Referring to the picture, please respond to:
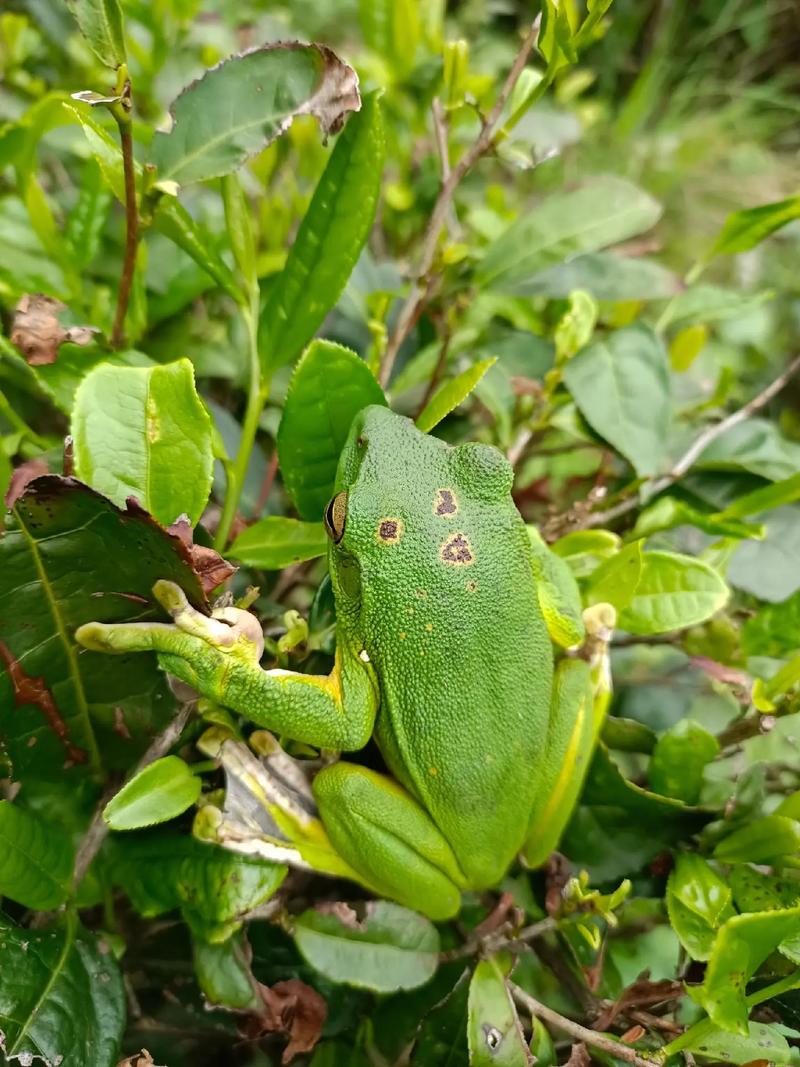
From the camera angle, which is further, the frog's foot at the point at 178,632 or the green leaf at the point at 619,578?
the green leaf at the point at 619,578

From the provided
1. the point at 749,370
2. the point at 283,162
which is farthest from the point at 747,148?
the point at 283,162

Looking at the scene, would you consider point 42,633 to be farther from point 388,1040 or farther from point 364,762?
point 388,1040

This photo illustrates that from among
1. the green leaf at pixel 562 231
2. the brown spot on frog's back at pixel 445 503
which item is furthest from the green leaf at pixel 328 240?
the green leaf at pixel 562 231

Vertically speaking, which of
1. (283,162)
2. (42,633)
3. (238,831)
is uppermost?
(283,162)

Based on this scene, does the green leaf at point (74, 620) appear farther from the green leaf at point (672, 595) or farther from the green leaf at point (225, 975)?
the green leaf at point (672, 595)

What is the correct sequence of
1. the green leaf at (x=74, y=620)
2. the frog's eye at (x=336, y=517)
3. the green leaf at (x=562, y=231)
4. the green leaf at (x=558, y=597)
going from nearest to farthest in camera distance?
the green leaf at (x=74, y=620) → the frog's eye at (x=336, y=517) → the green leaf at (x=558, y=597) → the green leaf at (x=562, y=231)

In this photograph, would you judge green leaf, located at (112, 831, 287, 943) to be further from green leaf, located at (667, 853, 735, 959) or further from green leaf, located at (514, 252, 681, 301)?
green leaf, located at (514, 252, 681, 301)

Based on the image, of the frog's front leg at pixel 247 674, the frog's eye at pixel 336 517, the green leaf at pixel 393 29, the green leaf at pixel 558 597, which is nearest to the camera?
the frog's front leg at pixel 247 674

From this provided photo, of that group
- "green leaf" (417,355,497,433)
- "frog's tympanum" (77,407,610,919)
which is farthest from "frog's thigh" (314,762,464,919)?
"green leaf" (417,355,497,433)
